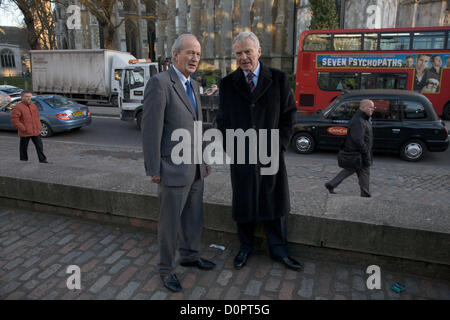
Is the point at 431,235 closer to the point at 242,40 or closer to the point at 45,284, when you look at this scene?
the point at 242,40

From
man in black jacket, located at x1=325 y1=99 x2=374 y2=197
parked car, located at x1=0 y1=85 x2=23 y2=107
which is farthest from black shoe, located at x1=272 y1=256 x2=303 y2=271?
parked car, located at x1=0 y1=85 x2=23 y2=107

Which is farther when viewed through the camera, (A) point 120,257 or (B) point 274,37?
(B) point 274,37

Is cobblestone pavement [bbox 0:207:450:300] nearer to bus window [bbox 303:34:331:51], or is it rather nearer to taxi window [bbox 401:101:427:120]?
taxi window [bbox 401:101:427:120]

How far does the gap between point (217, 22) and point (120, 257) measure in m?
43.8

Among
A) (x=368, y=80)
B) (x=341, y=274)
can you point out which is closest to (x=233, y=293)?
(x=341, y=274)

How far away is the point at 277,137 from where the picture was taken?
3.06 m

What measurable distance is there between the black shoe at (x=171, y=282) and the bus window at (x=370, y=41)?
14.4 m

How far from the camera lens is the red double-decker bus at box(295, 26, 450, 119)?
1405cm

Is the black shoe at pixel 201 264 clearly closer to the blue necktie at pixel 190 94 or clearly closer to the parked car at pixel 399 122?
the blue necktie at pixel 190 94

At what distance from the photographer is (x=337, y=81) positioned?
49.2 feet

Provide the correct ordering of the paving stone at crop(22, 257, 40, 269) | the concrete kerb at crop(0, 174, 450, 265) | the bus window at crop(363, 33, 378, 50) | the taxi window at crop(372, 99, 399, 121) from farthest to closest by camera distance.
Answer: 1. the bus window at crop(363, 33, 378, 50)
2. the taxi window at crop(372, 99, 399, 121)
3. the paving stone at crop(22, 257, 40, 269)
4. the concrete kerb at crop(0, 174, 450, 265)

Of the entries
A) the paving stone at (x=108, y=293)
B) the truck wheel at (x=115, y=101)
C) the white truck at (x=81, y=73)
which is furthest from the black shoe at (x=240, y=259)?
the truck wheel at (x=115, y=101)

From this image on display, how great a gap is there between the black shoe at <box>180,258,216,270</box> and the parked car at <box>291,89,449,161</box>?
6610 mm
